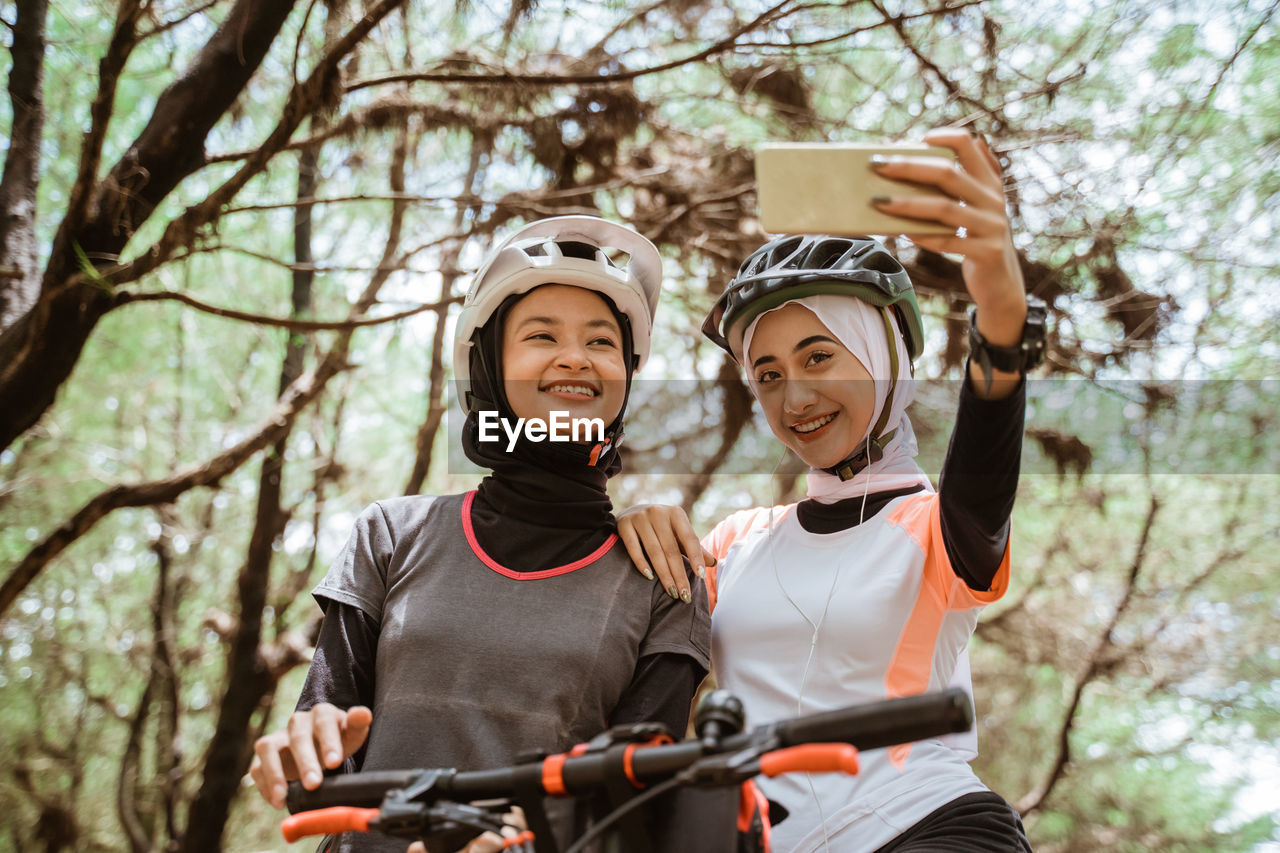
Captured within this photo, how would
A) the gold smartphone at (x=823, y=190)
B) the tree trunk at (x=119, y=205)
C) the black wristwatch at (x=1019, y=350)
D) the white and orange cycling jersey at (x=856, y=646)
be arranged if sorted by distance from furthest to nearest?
the tree trunk at (x=119, y=205) < the white and orange cycling jersey at (x=856, y=646) < the black wristwatch at (x=1019, y=350) < the gold smartphone at (x=823, y=190)

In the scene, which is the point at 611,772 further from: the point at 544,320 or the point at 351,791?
the point at 544,320

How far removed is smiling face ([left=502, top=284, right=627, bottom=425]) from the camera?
265cm

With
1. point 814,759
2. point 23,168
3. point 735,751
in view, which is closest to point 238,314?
point 23,168

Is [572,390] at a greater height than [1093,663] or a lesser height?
greater

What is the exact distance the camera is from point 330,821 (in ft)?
5.12

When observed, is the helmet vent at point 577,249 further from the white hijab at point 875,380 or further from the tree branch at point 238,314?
the tree branch at point 238,314

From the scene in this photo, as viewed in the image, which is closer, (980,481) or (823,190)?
(823,190)

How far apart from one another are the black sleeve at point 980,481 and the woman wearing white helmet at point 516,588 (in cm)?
72

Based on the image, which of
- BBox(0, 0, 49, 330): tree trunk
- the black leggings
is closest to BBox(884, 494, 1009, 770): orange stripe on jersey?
the black leggings

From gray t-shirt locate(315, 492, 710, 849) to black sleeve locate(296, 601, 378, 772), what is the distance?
1.4 inches

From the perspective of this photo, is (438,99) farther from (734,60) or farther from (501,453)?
(501,453)

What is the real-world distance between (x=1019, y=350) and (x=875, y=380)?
91cm

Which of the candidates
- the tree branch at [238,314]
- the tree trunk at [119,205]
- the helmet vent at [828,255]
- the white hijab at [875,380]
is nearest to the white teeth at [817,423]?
the white hijab at [875,380]

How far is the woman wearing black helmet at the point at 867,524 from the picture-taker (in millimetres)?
1975
